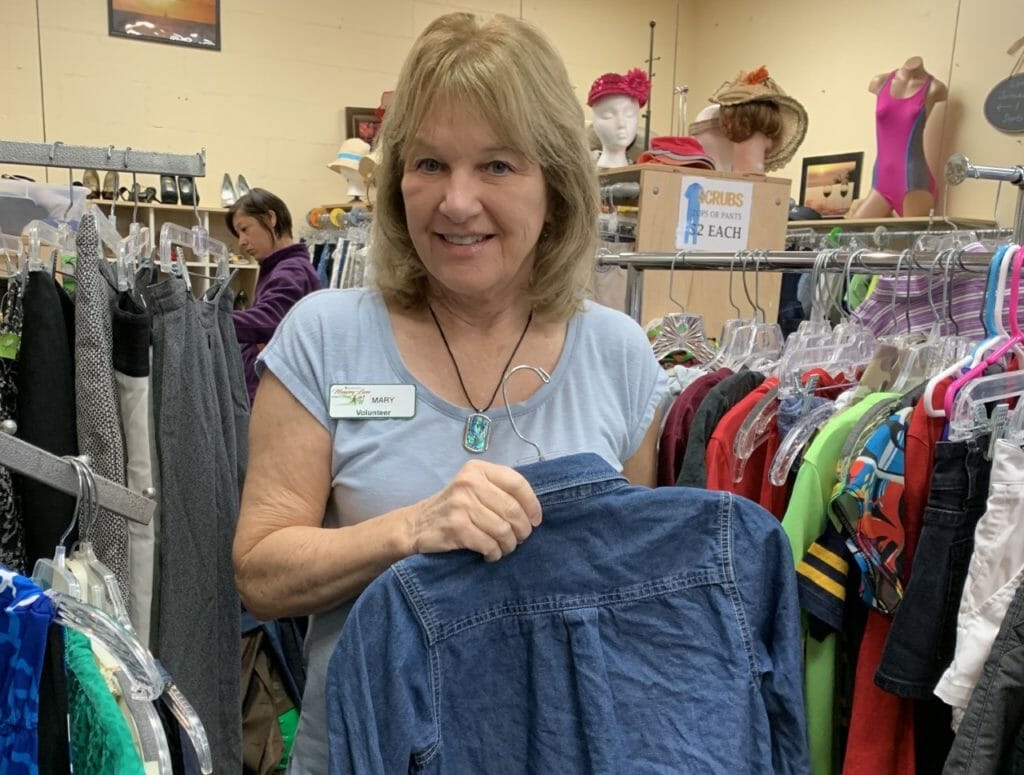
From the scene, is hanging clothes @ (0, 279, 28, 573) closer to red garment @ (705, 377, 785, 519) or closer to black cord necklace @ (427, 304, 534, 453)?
black cord necklace @ (427, 304, 534, 453)

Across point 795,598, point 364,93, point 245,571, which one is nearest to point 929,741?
point 795,598

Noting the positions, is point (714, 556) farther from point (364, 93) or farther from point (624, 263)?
point (364, 93)

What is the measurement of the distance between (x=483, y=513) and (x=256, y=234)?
2884 mm

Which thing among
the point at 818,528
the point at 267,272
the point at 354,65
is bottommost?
the point at 818,528

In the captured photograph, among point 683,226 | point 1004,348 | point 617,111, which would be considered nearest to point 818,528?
point 1004,348

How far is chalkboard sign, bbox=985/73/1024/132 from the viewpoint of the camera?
10.1 feet

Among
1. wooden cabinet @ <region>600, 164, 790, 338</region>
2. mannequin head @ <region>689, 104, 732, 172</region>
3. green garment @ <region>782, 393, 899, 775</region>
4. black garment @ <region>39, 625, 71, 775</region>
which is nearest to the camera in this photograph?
black garment @ <region>39, 625, 71, 775</region>

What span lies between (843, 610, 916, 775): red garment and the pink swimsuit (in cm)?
340

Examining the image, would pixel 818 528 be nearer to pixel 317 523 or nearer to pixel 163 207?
pixel 317 523

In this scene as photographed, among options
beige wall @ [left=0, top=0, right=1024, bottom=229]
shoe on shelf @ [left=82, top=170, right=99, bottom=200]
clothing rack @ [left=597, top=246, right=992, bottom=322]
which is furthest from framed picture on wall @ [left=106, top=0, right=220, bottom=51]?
clothing rack @ [left=597, top=246, right=992, bottom=322]

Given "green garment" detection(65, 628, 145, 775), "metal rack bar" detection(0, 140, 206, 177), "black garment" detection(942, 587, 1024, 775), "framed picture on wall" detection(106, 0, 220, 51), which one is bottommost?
"black garment" detection(942, 587, 1024, 775)

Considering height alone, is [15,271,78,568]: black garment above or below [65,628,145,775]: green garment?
above

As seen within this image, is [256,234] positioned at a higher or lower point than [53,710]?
higher

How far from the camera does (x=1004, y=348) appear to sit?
3.22 ft
